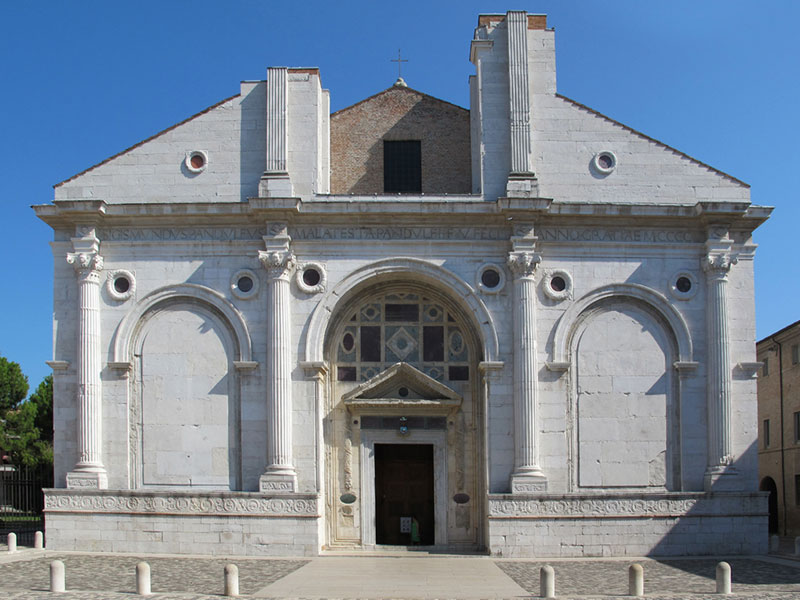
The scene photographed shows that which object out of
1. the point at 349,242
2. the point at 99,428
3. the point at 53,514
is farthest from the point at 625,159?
the point at 53,514

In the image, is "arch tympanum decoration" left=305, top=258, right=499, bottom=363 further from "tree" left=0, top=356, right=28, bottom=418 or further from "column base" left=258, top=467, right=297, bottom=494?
"tree" left=0, top=356, right=28, bottom=418

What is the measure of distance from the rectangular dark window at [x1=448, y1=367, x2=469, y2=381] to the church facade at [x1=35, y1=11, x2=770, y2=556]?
2.1 inches

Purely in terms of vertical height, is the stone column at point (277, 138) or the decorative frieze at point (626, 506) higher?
the stone column at point (277, 138)

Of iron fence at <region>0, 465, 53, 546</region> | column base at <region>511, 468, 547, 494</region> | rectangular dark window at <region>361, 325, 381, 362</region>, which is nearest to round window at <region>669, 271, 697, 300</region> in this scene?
column base at <region>511, 468, 547, 494</region>

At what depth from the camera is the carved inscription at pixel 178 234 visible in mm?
22703

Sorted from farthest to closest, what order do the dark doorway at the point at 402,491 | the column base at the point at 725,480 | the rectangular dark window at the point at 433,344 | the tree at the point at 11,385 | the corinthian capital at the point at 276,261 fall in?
1. the tree at the point at 11,385
2. the rectangular dark window at the point at 433,344
3. the dark doorway at the point at 402,491
4. the corinthian capital at the point at 276,261
5. the column base at the point at 725,480

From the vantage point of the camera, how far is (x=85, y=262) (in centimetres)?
2222

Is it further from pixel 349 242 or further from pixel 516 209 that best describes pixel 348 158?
pixel 516 209

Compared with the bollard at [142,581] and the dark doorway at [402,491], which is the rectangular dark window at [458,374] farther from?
the bollard at [142,581]

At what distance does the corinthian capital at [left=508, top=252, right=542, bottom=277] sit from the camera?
22141 mm

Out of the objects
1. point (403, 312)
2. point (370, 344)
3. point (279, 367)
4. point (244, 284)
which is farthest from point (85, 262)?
point (403, 312)

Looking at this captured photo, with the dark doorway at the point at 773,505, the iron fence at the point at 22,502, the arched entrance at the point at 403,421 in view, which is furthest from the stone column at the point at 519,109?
the dark doorway at the point at 773,505

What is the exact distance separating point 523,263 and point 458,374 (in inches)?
137

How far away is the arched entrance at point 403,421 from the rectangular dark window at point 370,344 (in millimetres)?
26
